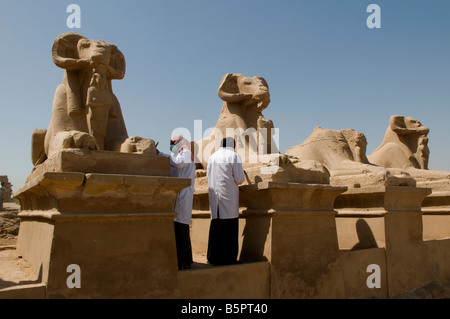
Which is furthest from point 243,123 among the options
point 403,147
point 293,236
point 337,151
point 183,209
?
point 403,147

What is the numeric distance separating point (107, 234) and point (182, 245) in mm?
878

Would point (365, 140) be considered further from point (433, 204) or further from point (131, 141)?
point (131, 141)

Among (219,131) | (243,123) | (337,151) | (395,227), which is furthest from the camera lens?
(337,151)

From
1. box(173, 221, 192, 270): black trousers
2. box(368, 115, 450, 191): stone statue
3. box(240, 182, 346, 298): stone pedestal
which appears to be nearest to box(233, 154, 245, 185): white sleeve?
box(240, 182, 346, 298): stone pedestal

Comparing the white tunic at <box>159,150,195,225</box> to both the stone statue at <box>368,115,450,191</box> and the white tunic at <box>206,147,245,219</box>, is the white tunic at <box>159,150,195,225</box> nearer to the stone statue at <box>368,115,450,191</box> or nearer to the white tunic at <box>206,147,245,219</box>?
the white tunic at <box>206,147,245,219</box>

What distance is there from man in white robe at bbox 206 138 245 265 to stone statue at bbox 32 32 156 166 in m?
0.99

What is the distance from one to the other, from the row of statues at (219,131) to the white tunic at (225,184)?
313 millimetres

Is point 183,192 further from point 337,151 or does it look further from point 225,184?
point 337,151

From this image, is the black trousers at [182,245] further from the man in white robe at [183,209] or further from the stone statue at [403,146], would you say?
the stone statue at [403,146]

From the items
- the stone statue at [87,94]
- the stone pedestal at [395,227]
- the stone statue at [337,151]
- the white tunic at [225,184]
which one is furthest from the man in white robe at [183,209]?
the stone statue at [337,151]

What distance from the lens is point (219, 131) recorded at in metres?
5.96

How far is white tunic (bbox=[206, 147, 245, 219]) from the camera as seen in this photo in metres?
3.90

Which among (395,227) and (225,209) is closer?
(225,209)

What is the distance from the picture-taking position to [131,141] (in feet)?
11.6
